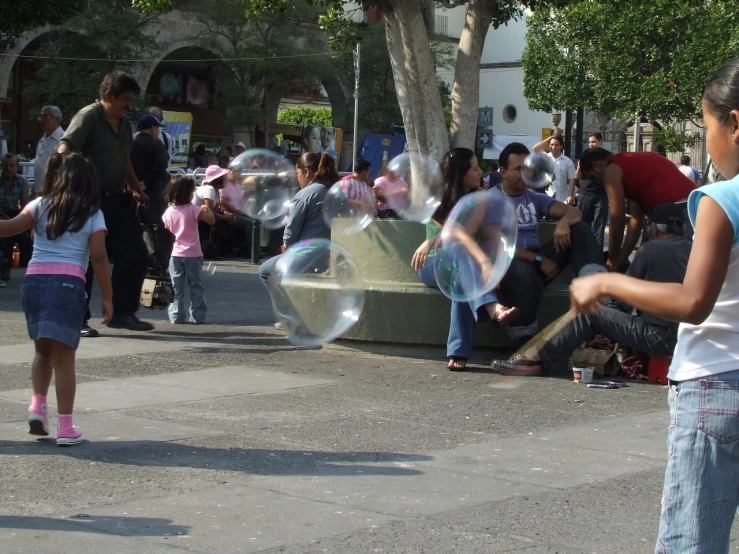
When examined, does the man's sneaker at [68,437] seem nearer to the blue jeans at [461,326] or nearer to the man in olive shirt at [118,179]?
the blue jeans at [461,326]

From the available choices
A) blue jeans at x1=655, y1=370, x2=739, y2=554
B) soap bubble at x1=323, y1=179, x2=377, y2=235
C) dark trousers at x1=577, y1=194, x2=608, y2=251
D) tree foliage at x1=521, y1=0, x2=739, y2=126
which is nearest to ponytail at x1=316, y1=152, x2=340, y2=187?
soap bubble at x1=323, y1=179, x2=377, y2=235

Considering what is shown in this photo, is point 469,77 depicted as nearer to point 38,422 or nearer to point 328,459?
point 328,459

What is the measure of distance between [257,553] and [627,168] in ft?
19.2

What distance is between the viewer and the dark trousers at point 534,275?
834 cm

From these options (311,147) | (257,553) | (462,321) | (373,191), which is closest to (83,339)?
(373,191)

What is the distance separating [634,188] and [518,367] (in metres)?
1.92

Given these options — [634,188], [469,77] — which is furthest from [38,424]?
[469,77]

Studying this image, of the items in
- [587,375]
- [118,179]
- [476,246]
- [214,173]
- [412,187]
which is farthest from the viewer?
[214,173]

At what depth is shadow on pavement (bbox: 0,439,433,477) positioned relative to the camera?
18.2ft

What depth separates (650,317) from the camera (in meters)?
7.78

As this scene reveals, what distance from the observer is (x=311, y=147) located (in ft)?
109

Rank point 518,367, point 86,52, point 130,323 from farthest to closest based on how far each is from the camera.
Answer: point 86,52
point 130,323
point 518,367

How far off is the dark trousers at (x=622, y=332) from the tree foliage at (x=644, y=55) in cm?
3110

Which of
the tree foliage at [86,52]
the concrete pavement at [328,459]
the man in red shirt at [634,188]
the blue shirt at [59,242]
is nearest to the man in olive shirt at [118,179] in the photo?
the concrete pavement at [328,459]
